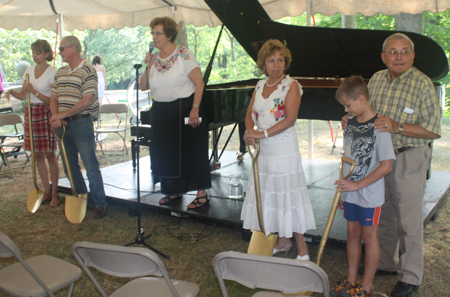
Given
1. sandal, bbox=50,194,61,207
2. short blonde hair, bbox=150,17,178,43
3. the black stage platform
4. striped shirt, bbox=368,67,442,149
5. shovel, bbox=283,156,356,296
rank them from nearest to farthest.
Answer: shovel, bbox=283,156,356,296 < striped shirt, bbox=368,67,442,149 < short blonde hair, bbox=150,17,178,43 < the black stage platform < sandal, bbox=50,194,61,207

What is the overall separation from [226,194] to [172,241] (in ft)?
3.04

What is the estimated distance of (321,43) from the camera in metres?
4.04

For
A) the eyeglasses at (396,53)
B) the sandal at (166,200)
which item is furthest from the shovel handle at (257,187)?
the sandal at (166,200)

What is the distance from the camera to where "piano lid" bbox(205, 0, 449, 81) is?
3438 millimetres

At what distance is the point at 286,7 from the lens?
6074 mm

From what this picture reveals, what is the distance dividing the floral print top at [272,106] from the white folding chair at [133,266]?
1.24m

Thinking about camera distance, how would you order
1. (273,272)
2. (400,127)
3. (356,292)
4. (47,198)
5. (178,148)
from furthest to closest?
(47,198)
(178,148)
(356,292)
(400,127)
(273,272)

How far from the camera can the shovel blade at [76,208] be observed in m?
3.79

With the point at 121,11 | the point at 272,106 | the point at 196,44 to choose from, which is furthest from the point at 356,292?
the point at 196,44

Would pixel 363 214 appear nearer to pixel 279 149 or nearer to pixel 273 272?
pixel 279 149

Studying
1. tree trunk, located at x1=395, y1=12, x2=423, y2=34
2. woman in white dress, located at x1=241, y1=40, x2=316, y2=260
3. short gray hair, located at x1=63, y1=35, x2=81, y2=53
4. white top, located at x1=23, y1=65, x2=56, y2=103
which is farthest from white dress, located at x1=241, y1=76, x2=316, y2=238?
tree trunk, located at x1=395, y1=12, x2=423, y2=34

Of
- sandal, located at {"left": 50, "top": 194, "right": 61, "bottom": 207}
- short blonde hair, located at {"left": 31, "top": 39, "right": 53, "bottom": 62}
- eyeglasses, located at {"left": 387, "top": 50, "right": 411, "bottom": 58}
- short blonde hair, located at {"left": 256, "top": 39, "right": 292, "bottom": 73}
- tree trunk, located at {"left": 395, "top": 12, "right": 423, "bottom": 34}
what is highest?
tree trunk, located at {"left": 395, "top": 12, "right": 423, "bottom": 34}

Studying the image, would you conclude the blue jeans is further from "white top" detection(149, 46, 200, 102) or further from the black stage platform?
"white top" detection(149, 46, 200, 102)

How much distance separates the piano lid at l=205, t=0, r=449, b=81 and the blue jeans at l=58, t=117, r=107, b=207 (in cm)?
171
